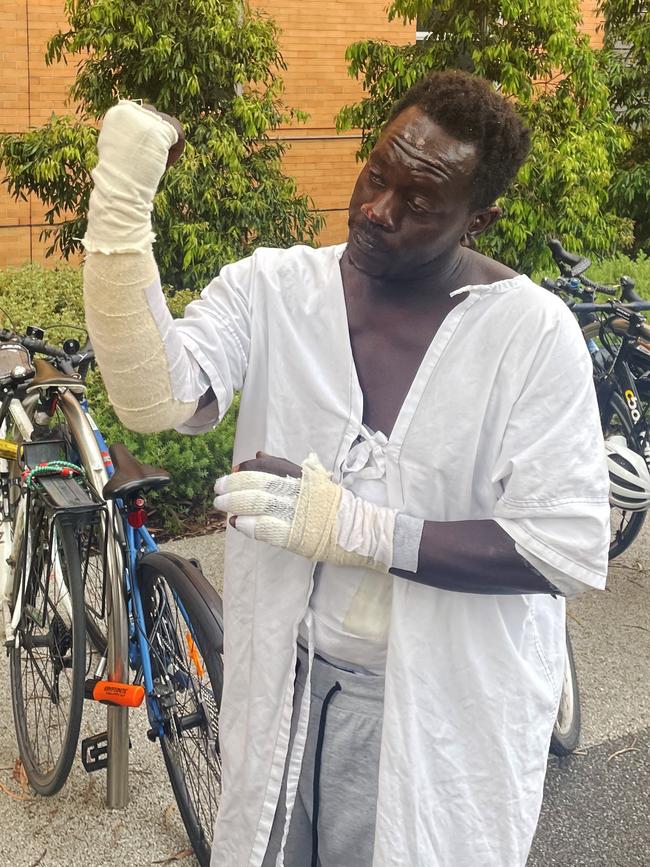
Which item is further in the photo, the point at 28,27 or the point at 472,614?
the point at 28,27

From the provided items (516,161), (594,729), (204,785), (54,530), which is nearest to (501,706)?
(516,161)

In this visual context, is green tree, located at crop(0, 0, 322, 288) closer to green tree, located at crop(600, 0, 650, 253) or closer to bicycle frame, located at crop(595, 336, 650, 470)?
bicycle frame, located at crop(595, 336, 650, 470)

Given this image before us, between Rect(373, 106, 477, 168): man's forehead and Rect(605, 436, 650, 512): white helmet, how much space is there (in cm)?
341

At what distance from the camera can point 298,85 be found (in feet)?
34.6

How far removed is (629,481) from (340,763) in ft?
11.0

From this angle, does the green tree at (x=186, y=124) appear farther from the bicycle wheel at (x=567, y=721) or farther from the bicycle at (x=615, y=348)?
the bicycle wheel at (x=567, y=721)

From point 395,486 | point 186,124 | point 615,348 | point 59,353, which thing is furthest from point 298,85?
point 395,486

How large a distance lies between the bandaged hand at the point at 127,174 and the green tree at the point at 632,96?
32.5 ft

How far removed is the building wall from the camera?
9.28 meters

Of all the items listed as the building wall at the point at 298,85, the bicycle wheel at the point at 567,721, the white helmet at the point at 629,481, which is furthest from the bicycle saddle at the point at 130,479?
the building wall at the point at 298,85

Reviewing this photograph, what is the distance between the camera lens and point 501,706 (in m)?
1.92

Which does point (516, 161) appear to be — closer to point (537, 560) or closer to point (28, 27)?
point (537, 560)

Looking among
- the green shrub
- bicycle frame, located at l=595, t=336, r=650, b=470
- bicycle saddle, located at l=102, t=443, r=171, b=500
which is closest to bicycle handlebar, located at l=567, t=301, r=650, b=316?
bicycle frame, located at l=595, t=336, r=650, b=470

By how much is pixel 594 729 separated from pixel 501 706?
2450 mm
